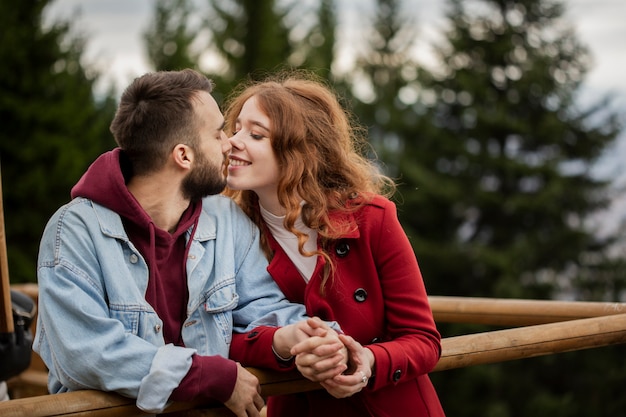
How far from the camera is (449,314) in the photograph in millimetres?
3539

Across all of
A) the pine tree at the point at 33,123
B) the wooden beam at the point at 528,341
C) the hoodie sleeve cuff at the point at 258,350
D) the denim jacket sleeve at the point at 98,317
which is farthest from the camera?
the pine tree at the point at 33,123

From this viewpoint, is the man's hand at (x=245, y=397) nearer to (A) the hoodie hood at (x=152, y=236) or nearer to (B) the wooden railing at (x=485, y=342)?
(B) the wooden railing at (x=485, y=342)

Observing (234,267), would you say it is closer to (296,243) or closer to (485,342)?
(296,243)

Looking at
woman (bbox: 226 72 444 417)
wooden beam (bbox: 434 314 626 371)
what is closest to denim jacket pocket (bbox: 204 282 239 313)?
woman (bbox: 226 72 444 417)

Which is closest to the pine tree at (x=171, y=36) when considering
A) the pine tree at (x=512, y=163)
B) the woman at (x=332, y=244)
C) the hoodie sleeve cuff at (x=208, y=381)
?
the pine tree at (x=512, y=163)

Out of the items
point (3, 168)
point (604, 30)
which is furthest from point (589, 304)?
point (604, 30)

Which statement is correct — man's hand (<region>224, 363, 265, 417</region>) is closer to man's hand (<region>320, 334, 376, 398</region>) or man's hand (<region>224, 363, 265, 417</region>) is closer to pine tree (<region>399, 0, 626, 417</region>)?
man's hand (<region>320, 334, 376, 398</region>)

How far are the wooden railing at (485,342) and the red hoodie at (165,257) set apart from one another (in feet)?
0.24

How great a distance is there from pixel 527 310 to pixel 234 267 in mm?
1449

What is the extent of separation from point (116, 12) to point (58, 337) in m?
25.2

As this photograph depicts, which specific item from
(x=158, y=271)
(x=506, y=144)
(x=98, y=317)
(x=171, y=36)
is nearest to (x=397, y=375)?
(x=158, y=271)

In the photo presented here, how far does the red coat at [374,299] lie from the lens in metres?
2.39

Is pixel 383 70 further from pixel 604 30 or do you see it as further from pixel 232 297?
pixel 232 297

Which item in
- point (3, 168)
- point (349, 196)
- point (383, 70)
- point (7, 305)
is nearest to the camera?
point (349, 196)
